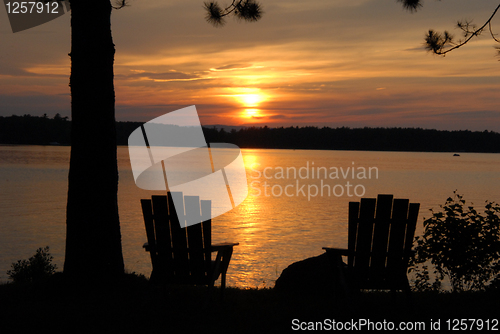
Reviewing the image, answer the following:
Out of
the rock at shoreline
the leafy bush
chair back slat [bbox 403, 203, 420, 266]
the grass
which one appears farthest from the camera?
the leafy bush

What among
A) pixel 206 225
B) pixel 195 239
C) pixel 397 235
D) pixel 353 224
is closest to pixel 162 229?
pixel 195 239

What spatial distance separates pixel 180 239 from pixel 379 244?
6.31ft

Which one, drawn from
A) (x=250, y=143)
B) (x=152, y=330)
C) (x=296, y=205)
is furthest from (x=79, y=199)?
(x=250, y=143)

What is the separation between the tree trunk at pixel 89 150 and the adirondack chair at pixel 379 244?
259 centimetres

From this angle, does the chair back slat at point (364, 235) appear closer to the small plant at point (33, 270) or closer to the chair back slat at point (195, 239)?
the chair back slat at point (195, 239)

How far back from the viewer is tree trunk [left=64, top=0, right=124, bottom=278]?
4785 millimetres

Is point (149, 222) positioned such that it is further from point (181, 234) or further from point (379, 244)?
point (379, 244)

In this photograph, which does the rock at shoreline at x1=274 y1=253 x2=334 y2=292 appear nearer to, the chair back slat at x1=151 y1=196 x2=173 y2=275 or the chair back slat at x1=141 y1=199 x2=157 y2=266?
the chair back slat at x1=151 y1=196 x2=173 y2=275

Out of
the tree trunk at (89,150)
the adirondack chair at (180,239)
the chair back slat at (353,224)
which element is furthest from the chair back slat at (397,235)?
the tree trunk at (89,150)

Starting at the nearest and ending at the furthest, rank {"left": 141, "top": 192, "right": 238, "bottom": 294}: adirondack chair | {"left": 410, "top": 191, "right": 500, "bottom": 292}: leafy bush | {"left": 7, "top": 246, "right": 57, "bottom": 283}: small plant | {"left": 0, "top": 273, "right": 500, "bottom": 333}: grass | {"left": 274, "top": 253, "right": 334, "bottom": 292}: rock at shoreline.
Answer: {"left": 0, "top": 273, "right": 500, "bottom": 333}: grass
{"left": 141, "top": 192, "right": 238, "bottom": 294}: adirondack chair
{"left": 274, "top": 253, "right": 334, "bottom": 292}: rock at shoreline
{"left": 410, "top": 191, "right": 500, "bottom": 292}: leafy bush
{"left": 7, "top": 246, "right": 57, "bottom": 283}: small plant

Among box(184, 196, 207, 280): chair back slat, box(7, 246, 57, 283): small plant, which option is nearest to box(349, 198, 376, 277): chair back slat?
box(184, 196, 207, 280): chair back slat

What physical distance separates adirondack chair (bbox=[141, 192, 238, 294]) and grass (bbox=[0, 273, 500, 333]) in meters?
0.29

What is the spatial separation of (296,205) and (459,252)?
16.7 metres

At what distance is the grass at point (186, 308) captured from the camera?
381 centimetres
